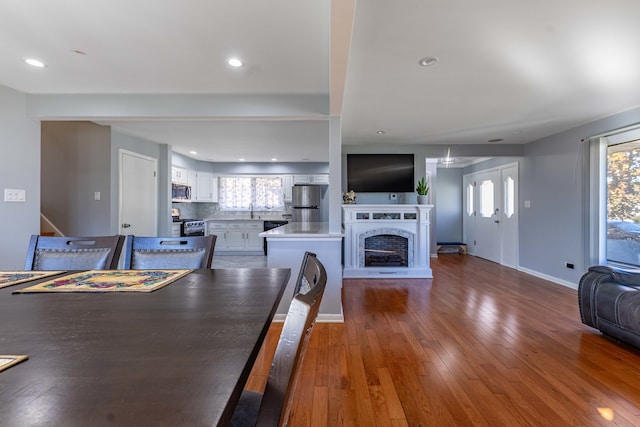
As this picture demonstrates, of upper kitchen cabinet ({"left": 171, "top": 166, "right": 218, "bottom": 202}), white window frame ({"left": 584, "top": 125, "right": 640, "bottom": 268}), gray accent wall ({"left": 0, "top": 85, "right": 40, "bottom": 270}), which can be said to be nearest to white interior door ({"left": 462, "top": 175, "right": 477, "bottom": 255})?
white window frame ({"left": 584, "top": 125, "right": 640, "bottom": 268})

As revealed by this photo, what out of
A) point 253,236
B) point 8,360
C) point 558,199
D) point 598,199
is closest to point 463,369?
point 8,360

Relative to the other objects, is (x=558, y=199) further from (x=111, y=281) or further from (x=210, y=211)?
(x=210, y=211)

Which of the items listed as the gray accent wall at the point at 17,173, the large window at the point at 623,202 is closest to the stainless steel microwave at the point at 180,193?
the gray accent wall at the point at 17,173

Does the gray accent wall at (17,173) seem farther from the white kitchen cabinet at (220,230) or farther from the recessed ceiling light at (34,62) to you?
the white kitchen cabinet at (220,230)

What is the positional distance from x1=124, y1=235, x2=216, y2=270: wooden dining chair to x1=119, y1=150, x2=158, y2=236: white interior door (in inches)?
111

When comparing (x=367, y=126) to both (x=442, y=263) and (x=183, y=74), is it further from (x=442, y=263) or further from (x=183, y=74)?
(x=442, y=263)

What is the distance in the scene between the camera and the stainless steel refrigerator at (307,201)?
255 inches

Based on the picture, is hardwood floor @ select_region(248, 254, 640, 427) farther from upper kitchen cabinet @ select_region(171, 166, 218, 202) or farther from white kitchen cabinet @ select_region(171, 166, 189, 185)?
upper kitchen cabinet @ select_region(171, 166, 218, 202)

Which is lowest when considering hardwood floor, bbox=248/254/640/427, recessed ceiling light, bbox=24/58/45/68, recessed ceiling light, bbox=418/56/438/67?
hardwood floor, bbox=248/254/640/427

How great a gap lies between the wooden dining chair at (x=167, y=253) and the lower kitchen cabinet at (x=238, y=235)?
4.66m

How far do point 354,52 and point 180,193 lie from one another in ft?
15.9

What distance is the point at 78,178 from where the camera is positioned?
12.8 feet

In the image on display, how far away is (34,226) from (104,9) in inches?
95.3

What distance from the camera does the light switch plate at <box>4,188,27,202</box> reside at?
2.68 metres
